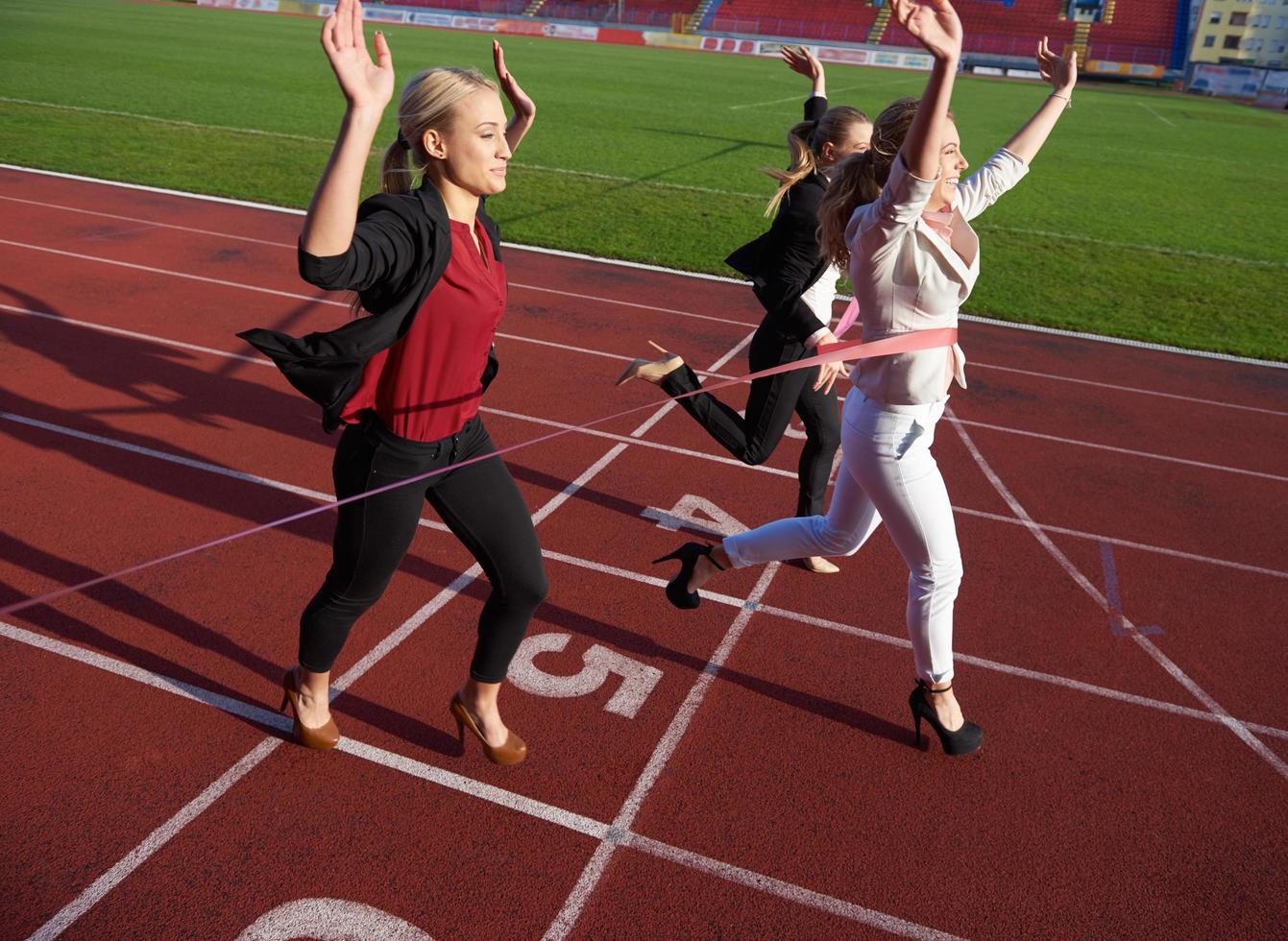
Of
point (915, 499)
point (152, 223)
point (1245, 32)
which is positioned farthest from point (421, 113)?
point (1245, 32)

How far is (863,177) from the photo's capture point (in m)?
3.64

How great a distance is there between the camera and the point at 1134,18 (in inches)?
2315

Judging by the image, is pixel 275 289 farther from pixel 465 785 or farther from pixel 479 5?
pixel 479 5

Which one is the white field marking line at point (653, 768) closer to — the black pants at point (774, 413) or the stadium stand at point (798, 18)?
the black pants at point (774, 413)

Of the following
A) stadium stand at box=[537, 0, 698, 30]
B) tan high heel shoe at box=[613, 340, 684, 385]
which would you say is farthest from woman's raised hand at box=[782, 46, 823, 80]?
stadium stand at box=[537, 0, 698, 30]

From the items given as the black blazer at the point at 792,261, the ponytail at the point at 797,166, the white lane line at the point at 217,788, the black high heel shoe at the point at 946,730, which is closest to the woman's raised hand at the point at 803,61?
the ponytail at the point at 797,166

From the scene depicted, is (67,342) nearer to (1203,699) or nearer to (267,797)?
(267,797)

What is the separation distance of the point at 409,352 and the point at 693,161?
1624cm

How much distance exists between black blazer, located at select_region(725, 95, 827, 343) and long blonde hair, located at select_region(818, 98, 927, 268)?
0.90 metres

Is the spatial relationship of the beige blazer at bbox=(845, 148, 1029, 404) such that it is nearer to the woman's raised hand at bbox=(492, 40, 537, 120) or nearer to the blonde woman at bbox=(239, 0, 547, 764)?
the blonde woman at bbox=(239, 0, 547, 764)

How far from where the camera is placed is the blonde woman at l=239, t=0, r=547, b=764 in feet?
7.98

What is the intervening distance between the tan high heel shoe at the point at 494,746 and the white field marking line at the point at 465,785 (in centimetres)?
11

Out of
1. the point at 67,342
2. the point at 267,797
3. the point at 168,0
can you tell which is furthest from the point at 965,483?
the point at 168,0

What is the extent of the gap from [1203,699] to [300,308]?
793 cm
